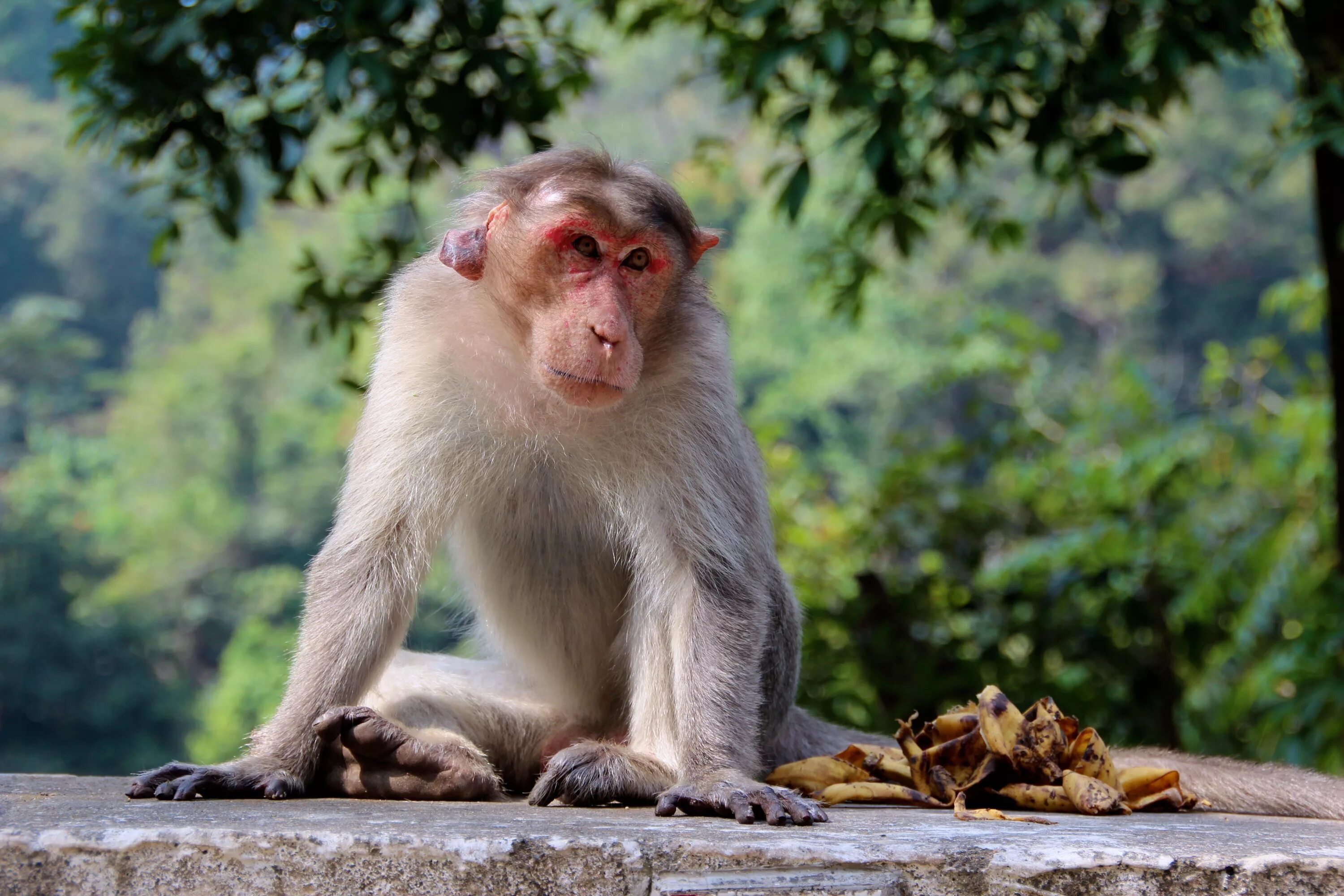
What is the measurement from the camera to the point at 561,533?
10.5ft

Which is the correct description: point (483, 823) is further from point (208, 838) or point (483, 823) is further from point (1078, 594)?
point (1078, 594)

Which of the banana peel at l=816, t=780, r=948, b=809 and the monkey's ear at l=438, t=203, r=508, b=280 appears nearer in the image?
the banana peel at l=816, t=780, r=948, b=809

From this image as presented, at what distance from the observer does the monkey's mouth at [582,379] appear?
285 centimetres

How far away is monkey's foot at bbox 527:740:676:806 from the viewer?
273 centimetres

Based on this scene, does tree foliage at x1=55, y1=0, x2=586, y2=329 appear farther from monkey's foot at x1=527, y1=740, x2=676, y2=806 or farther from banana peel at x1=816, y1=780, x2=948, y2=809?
banana peel at x1=816, y1=780, x2=948, y2=809

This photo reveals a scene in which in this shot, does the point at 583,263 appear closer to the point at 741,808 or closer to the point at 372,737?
the point at 372,737

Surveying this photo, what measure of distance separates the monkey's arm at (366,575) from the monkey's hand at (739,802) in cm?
75

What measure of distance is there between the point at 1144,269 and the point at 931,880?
33.6 metres

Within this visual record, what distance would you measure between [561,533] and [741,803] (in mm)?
945

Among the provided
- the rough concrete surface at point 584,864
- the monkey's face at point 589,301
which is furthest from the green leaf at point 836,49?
the rough concrete surface at point 584,864

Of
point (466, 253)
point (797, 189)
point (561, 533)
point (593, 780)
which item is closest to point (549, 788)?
point (593, 780)

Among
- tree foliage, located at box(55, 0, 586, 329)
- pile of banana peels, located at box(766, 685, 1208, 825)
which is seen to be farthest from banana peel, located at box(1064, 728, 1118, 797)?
tree foliage, located at box(55, 0, 586, 329)

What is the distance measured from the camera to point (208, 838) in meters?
2.11

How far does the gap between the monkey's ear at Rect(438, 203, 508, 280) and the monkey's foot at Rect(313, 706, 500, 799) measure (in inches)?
39.4
